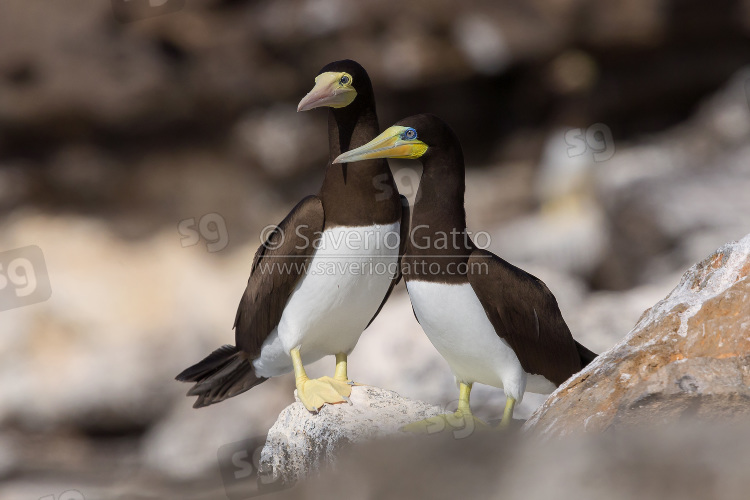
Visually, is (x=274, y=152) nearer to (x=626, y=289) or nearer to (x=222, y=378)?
(x=626, y=289)

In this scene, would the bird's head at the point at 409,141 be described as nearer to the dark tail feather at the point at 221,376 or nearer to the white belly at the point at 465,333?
the white belly at the point at 465,333

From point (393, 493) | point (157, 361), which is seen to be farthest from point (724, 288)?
point (157, 361)

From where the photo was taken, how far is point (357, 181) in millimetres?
4312

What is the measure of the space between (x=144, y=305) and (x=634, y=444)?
30.1ft

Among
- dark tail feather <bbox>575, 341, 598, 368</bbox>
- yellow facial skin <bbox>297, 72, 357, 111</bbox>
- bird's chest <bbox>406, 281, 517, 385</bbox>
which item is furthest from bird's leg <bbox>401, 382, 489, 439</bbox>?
yellow facial skin <bbox>297, 72, 357, 111</bbox>

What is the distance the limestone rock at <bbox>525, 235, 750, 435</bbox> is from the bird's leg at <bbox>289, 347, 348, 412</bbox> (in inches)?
44.8

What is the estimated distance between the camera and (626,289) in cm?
934

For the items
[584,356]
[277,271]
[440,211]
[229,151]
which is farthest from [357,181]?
[229,151]

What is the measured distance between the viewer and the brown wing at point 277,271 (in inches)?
175

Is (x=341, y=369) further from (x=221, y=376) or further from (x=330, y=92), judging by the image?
(x=330, y=92)

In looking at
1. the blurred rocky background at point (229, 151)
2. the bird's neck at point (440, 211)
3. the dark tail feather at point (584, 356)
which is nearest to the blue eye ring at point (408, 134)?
the bird's neck at point (440, 211)

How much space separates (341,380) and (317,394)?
1.02 ft

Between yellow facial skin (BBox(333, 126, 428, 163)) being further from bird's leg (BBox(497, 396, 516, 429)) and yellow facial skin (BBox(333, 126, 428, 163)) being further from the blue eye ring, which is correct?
bird's leg (BBox(497, 396, 516, 429))

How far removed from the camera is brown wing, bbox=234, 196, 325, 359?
444cm
